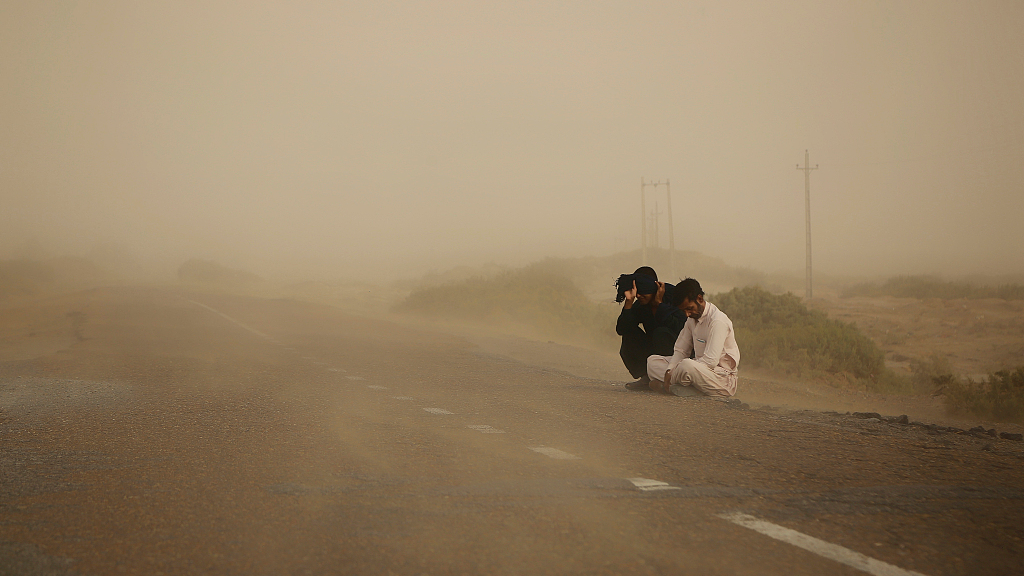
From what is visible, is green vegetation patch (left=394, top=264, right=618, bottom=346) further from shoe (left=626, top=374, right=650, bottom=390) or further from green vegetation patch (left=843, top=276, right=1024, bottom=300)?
green vegetation patch (left=843, top=276, right=1024, bottom=300)

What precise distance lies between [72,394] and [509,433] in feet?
21.5

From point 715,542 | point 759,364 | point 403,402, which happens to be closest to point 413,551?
point 715,542

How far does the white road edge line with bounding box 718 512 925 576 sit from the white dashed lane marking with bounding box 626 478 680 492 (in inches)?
24.7

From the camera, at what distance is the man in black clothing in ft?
32.6

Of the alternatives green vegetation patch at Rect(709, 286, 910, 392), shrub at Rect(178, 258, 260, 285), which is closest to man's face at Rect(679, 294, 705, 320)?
green vegetation patch at Rect(709, 286, 910, 392)

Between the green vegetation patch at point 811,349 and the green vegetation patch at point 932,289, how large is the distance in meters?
19.2

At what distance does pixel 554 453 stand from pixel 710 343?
12.9 ft

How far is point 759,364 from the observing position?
58.3 ft

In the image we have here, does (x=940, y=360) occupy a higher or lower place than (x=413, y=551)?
lower

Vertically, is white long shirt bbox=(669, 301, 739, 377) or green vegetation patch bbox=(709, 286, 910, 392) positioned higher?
white long shirt bbox=(669, 301, 739, 377)

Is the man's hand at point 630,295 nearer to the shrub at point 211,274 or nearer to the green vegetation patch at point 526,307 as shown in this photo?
the green vegetation patch at point 526,307

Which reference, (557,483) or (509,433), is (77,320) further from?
(557,483)

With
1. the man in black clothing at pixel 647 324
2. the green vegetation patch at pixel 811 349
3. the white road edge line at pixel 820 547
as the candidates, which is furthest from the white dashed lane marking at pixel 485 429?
the green vegetation patch at pixel 811 349

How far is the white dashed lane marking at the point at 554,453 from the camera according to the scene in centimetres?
582
